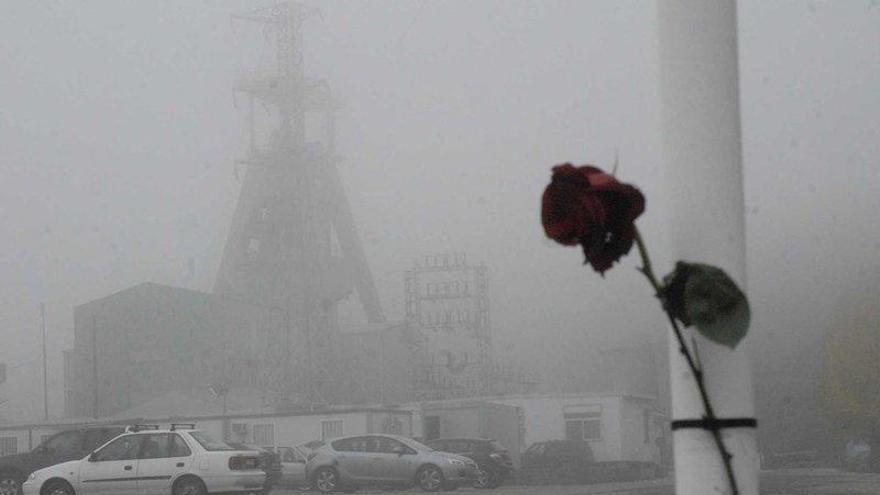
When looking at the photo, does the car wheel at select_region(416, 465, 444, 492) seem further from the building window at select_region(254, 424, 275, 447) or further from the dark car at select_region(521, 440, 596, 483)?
the building window at select_region(254, 424, 275, 447)

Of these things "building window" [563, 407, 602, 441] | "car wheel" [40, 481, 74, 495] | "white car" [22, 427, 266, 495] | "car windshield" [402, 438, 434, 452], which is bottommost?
"building window" [563, 407, 602, 441]

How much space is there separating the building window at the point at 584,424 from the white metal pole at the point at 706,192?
30.4m

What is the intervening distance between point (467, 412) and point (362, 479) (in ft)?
42.3

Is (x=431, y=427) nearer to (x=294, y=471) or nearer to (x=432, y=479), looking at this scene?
(x=294, y=471)

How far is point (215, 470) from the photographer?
15102 millimetres

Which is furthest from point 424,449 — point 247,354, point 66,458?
point 247,354

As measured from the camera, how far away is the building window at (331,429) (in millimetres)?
30422

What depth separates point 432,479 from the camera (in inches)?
801

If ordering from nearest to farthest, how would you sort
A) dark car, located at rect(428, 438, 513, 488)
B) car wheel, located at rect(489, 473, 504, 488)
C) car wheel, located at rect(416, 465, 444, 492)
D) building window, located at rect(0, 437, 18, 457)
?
car wheel, located at rect(416, 465, 444, 492) → car wheel, located at rect(489, 473, 504, 488) → dark car, located at rect(428, 438, 513, 488) → building window, located at rect(0, 437, 18, 457)

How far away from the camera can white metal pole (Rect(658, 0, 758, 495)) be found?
189cm

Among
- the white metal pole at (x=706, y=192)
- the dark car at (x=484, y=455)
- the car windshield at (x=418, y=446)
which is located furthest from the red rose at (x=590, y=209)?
the dark car at (x=484, y=455)

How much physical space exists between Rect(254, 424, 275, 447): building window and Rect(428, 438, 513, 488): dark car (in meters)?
9.16

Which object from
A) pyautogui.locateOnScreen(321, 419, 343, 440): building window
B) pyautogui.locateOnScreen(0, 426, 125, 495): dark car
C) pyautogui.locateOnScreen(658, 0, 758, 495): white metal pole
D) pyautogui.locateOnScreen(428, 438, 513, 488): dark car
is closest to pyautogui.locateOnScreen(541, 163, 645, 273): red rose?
pyautogui.locateOnScreen(658, 0, 758, 495): white metal pole

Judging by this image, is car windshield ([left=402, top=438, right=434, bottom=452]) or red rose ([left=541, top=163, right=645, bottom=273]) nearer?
red rose ([left=541, top=163, right=645, bottom=273])
